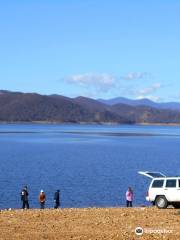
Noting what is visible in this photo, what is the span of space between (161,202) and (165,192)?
22.5 inches

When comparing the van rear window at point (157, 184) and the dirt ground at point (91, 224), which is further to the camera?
the van rear window at point (157, 184)

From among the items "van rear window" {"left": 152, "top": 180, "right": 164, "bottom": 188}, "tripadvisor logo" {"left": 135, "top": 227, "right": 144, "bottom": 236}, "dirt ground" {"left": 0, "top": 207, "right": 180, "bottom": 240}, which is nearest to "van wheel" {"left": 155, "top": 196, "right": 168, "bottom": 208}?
"van rear window" {"left": 152, "top": 180, "right": 164, "bottom": 188}

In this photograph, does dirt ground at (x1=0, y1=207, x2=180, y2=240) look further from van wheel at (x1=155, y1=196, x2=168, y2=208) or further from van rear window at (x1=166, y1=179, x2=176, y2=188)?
van rear window at (x1=166, y1=179, x2=176, y2=188)

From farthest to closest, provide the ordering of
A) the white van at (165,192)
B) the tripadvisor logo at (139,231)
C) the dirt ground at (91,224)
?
the white van at (165,192), the dirt ground at (91,224), the tripadvisor logo at (139,231)

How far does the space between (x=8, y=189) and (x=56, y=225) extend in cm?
3581

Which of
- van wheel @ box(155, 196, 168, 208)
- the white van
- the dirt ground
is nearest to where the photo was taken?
the dirt ground

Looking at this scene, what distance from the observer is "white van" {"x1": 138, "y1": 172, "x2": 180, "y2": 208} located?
2884cm

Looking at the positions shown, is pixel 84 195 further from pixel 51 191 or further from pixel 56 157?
pixel 56 157

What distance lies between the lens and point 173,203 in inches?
1145

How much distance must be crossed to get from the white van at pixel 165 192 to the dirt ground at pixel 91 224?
1088 mm

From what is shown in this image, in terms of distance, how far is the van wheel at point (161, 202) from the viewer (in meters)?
29.1

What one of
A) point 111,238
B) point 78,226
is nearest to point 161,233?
point 111,238

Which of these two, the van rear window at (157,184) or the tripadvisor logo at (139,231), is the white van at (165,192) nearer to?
the van rear window at (157,184)

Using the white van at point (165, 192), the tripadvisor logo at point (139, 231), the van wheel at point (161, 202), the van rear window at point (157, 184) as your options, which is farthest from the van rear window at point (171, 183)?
A: the tripadvisor logo at point (139, 231)
